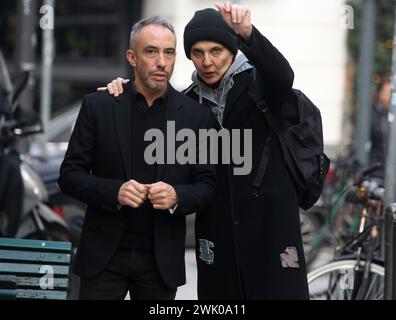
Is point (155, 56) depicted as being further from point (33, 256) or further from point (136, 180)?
point (33, 256)

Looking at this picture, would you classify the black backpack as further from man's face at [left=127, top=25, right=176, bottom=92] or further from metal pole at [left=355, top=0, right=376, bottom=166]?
metal pole at [left=355, top=0, right=376, bottom=166]

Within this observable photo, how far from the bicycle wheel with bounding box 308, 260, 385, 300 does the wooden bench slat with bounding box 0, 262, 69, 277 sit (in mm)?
2024

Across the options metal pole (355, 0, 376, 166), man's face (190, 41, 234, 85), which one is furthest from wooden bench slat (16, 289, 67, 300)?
metal pole (355, 0, 376, 166)

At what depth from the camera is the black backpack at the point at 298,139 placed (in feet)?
14.4

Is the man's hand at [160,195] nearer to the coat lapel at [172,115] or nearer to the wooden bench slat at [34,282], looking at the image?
the coat lapel at [172,115]

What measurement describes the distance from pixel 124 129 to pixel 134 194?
340 millimetres

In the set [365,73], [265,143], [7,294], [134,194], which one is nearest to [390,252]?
[265,143]

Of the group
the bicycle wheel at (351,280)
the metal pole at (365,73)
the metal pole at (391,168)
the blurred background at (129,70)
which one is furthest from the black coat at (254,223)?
the metal pole at (365,73)

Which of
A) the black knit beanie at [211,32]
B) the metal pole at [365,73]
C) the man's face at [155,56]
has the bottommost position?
the man's face at [155,56]

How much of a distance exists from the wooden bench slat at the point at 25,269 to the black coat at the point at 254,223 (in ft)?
2.14

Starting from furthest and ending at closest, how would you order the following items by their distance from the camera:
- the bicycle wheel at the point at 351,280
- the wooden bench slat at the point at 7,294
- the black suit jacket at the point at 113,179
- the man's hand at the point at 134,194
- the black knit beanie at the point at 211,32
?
the bicycle wheel at the point at 351,280
the black knit beanie at the point at 211,32
the black suit jacket at the point at 113,179
the man's hand at the point at 134,194
the wooden bench slat at the point at 7,294

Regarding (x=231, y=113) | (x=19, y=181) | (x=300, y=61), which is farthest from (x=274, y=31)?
(x=231, y=113)

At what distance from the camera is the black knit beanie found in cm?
438
